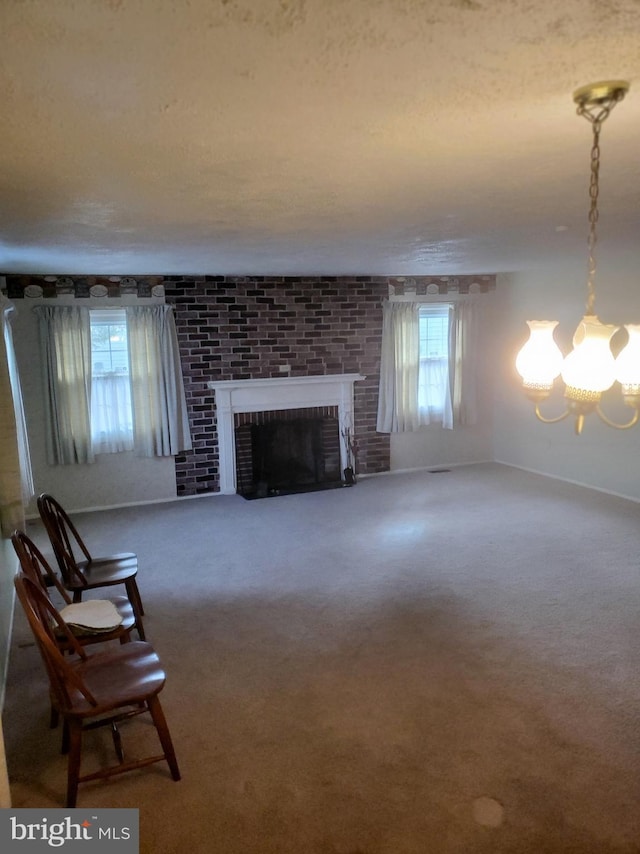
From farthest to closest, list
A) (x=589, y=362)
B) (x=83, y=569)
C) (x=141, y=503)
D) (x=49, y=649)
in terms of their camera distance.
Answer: (x=141, y=503) → (x=83, y=569) → (x=49, y=649) → (x=589, y=362)

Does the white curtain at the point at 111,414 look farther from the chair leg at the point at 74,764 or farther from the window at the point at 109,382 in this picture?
the chair leg at the point at 74,764

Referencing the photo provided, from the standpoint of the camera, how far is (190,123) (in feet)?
4.82

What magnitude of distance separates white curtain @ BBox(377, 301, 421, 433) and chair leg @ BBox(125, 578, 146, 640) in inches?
151

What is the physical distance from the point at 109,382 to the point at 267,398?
157 cm

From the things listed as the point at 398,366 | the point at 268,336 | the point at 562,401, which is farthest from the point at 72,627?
the point at 562,401

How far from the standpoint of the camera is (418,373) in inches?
266

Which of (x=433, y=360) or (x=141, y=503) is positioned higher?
(x=433, y=360)

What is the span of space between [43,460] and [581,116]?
527 cm

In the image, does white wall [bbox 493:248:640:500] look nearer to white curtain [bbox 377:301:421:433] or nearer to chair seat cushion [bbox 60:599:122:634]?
white curtain [bbox 377:301:421:433]

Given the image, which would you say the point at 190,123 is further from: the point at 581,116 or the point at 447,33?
the point at 581,116

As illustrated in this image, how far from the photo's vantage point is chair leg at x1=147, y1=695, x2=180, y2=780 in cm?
224

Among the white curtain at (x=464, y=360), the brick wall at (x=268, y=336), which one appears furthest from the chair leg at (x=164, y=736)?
the white curtain at (x=464, y=360)

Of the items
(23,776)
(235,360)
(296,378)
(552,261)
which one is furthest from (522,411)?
(23,776)

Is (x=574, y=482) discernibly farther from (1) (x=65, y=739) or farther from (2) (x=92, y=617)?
(1) (x=65, y=739)
